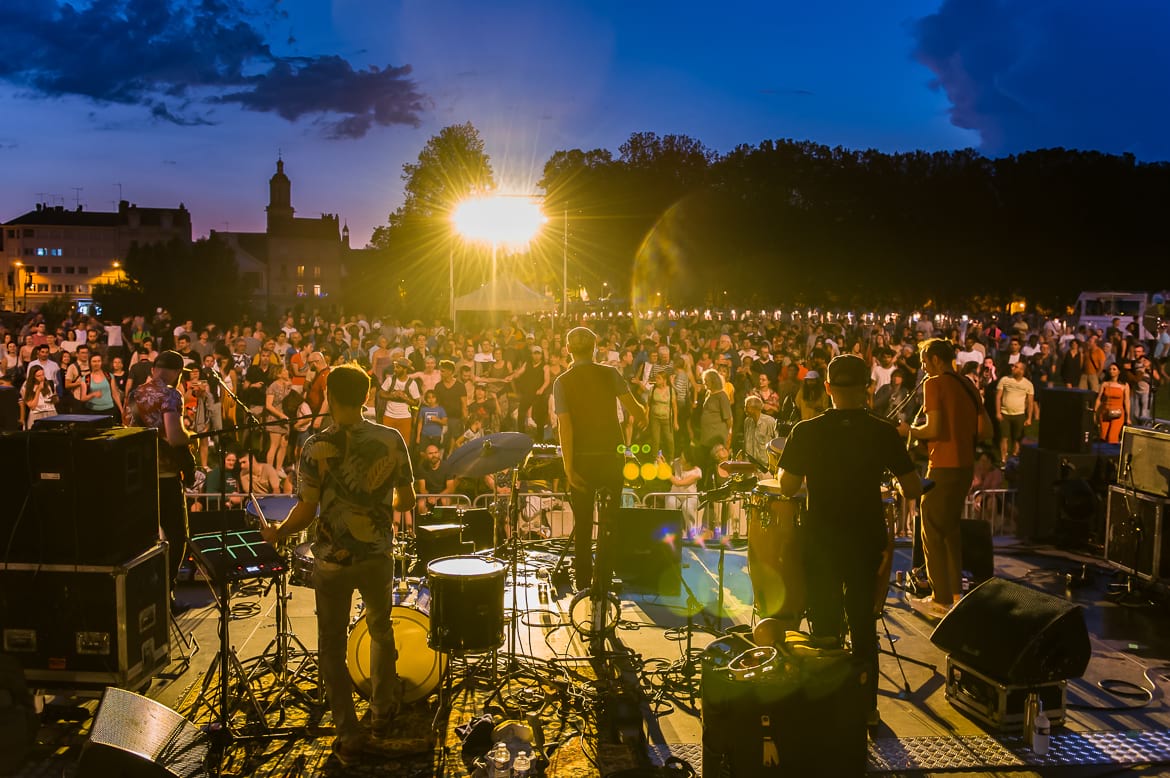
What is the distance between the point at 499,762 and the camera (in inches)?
163

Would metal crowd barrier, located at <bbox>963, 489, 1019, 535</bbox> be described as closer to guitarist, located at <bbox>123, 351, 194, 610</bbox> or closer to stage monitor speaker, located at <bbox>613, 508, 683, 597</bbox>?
stage monitor speaker, located at <bbox>613, 508, 683, 597</bbox>

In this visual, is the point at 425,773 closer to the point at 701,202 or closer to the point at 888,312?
the point at 701,202

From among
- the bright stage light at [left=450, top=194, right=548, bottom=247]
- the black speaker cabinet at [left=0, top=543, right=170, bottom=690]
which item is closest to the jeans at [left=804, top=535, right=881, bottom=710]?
the black speaker cabinet at [left=0, top=543, right=170, bottom=690]

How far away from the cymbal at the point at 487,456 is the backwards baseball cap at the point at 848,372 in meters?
2.04

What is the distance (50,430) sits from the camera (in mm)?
4590

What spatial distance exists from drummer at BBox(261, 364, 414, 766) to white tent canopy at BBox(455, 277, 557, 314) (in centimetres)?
2080

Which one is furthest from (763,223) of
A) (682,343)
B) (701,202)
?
(682,343)

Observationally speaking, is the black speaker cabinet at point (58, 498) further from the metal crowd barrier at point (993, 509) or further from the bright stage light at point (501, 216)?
the bright stage light at point (501, 216)

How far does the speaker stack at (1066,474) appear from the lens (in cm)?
852

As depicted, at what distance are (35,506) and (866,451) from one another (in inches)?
171

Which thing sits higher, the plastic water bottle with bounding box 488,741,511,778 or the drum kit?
the drum kit

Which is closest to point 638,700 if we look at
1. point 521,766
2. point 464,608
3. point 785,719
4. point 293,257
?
point 521,766

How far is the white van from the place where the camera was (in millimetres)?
31891

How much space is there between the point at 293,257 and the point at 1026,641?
9373cm
